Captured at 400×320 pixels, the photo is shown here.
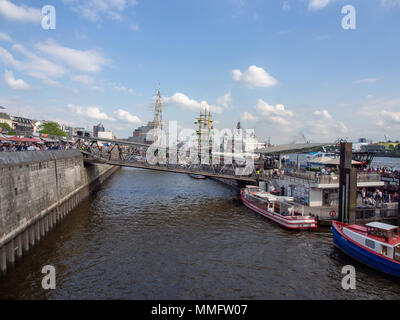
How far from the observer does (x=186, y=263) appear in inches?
755

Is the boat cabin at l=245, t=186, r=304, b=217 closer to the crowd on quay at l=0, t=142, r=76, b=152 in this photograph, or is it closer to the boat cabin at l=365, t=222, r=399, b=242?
the boat cabin at l=365, t=222, r=399, b=242

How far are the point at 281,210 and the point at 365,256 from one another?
37.6ft

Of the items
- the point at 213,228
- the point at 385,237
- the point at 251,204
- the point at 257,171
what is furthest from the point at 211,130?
the point at 385,237

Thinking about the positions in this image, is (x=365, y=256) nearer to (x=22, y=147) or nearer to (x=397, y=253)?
(x=397, y=253)

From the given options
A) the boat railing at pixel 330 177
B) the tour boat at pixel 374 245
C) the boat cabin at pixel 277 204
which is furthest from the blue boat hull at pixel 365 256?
the boat railing at pixel 330 177

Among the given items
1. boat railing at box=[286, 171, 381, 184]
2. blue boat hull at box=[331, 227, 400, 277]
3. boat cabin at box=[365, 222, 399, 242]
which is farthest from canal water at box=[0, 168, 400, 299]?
boat railing at box=[286, 171, 381, 184]

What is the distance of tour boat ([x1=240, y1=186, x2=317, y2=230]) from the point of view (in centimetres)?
2680

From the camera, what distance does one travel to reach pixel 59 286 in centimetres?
1599

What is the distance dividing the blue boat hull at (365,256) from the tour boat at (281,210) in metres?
4.31

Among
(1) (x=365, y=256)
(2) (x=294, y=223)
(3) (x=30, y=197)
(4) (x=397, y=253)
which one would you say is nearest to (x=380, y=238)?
(4) (x=397, y=253)

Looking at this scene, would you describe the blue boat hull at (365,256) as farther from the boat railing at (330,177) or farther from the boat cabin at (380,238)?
the boat railing at (330,177)

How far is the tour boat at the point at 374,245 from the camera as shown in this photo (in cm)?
1767
